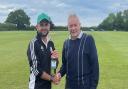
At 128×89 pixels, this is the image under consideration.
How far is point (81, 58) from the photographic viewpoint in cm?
695

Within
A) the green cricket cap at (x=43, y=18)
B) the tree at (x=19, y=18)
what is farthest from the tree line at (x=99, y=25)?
the green cricket cap at (x=43, y=18)

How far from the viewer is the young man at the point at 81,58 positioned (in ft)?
22.7

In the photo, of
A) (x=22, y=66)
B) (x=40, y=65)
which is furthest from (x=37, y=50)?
(x=22, y=66)

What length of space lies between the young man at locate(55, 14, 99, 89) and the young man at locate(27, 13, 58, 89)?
1.12 feet

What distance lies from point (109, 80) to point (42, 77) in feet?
30.0

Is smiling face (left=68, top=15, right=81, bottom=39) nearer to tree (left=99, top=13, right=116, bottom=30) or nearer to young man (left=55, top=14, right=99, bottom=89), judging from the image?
young man (left=55, top=14, right=99, bottom=89)

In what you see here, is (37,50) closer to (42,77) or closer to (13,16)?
(42,77)

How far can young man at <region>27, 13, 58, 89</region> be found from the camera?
7207 mm

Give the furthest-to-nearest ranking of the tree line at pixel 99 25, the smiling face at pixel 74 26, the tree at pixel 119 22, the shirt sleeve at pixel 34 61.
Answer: the tree at pixel 119 22
the tree line at pixel 99 25
the shirt sleeve at pixel 34 61
the smiling face at pixel 74 26

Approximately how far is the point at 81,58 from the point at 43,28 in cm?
82

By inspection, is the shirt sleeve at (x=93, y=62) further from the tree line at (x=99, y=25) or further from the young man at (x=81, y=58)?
the tree line at (x=99, y=25)

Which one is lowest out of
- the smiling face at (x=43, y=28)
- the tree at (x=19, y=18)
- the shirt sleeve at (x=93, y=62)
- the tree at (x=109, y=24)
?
the tree at (x=109, y=24)

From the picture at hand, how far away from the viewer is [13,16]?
565 feet

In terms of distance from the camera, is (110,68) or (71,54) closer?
(71,54)
